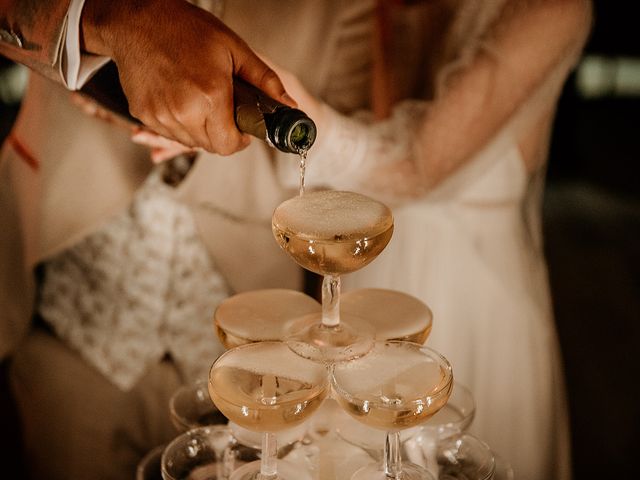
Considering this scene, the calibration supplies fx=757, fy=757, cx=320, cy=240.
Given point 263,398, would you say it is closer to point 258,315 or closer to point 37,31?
point 258,315

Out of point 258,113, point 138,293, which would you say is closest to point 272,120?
point 258,113

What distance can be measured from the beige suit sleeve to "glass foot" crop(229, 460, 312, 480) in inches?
22.5

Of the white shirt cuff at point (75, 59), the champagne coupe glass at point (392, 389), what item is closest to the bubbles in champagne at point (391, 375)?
the champagne coupe glass at point (392, 389)

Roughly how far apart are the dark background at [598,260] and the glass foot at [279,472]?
1.66 m

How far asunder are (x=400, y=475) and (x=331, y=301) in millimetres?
219

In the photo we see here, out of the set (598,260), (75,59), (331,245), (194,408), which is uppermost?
(75,59)

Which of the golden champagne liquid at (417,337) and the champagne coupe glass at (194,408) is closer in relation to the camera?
the golden champagne liquid at (417,337)

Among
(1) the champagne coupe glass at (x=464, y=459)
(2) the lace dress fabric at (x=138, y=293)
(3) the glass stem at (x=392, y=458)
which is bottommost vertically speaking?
(2) the lace dress fabric at (x=138, y=293)

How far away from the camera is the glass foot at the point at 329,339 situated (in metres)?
0.84

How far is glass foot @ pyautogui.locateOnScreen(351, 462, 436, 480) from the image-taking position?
0.88m

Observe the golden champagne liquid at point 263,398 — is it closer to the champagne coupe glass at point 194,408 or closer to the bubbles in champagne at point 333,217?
the bubbles in champagne at point 333,217

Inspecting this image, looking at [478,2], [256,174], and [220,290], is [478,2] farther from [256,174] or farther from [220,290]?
[220,290]

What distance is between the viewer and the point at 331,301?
880 millimetres

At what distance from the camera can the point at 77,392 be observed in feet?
6.23
